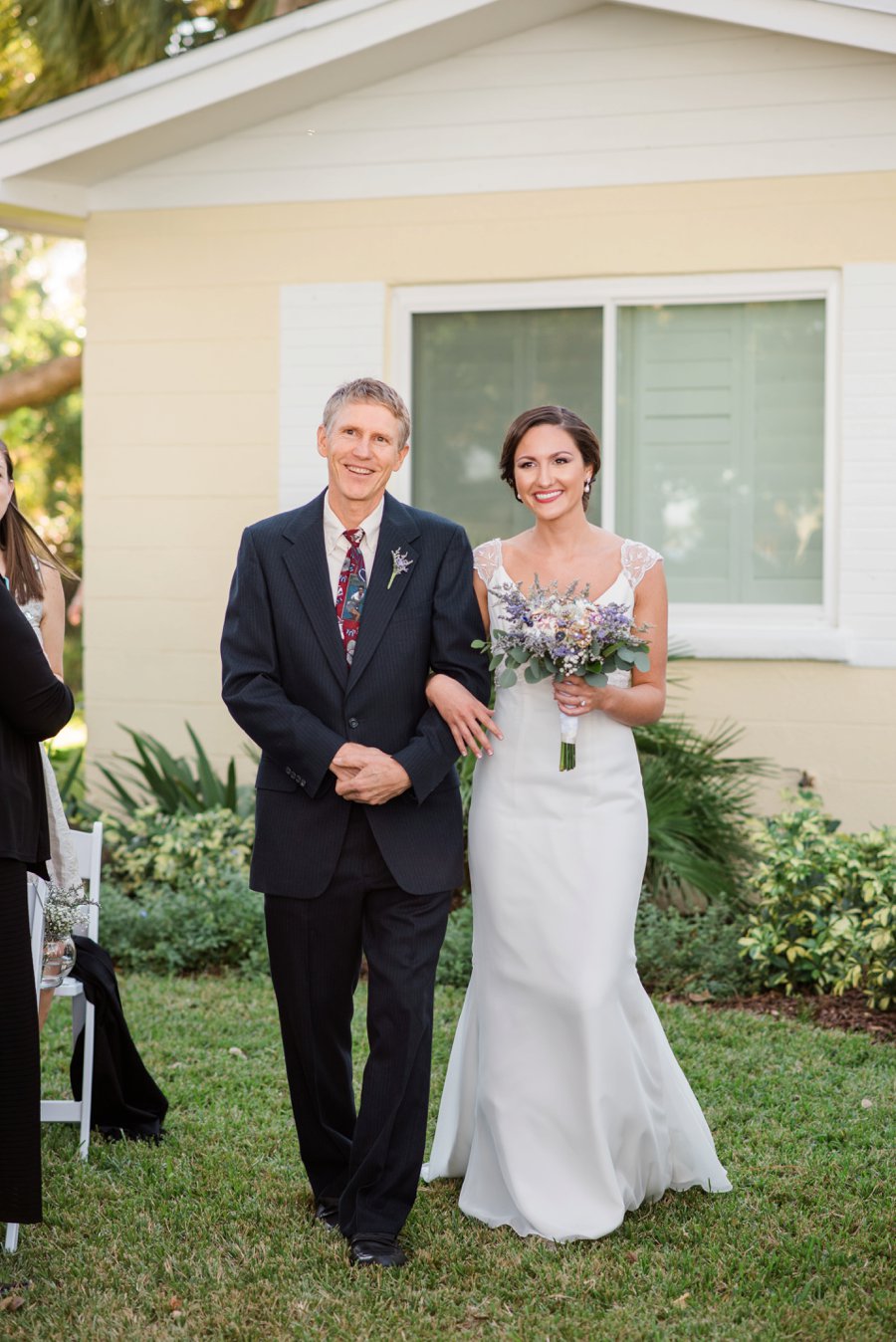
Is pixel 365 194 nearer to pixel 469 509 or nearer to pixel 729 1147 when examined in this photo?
pixel 469 509

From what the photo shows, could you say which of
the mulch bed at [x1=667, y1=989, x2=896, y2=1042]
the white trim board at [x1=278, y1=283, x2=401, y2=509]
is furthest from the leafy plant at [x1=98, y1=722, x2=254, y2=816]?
the mulch bed at [x1=667, y1=989, x2=896, y2=1042]

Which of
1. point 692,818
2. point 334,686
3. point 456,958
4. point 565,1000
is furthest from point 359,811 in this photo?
point 692,818

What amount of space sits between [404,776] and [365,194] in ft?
16.7

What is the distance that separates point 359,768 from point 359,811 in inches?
6.7

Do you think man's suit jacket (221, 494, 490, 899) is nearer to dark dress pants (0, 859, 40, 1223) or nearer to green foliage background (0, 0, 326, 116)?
dark dress pants (0, 859, 40, 1223)

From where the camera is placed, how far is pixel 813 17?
6898 millimetres

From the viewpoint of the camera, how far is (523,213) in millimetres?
7684

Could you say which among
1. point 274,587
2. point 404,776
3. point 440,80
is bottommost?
point 404,776

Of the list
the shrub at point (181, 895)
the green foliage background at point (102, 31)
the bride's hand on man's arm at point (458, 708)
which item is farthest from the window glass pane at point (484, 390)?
the bride's hand on man's arm at point (458, 708)

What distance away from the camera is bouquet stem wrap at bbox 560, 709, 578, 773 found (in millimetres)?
3977

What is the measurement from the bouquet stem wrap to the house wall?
373 cm

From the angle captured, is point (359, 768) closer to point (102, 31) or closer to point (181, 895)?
point (181, 895)

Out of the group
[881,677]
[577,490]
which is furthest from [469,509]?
[577,490]

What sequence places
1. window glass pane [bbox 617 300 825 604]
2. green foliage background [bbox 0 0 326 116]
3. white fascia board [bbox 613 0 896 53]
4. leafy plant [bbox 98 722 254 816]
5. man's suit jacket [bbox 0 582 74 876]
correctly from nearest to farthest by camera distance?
man's suit jacket [bbox 0 582 74 876]
white fascia board [bbox 613 0 896 53]
window glass pane [bbox 617 300 825 604]
leafy plant [bbox 98 722 254 816]
green foliage background [bbox 0 0 326 116]
